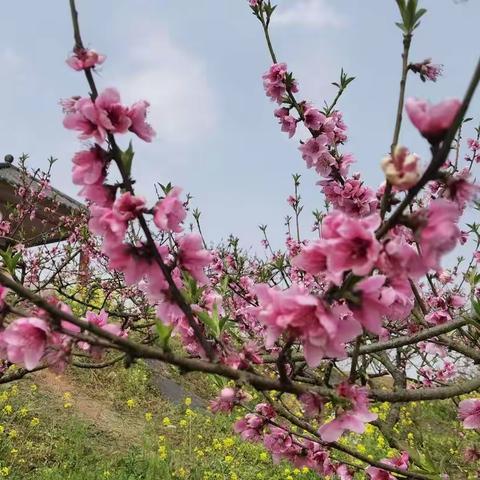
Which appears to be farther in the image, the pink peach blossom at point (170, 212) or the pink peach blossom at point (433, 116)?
the pink peach blossom at point (170, 212)

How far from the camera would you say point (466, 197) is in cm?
112

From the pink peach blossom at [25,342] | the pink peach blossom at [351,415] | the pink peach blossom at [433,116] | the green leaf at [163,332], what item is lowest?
the pink peach blossom at [25,342]

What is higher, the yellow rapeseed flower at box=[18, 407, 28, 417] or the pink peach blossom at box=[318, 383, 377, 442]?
the yellow rapeseed flower at box=[18, 407, 28, 417]

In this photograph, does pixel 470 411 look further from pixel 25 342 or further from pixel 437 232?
pixel 25 342

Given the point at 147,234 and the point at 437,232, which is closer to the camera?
the point at 437,232

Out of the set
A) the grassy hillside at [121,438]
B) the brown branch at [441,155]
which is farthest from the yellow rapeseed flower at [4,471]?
the brown branch at [441,155]

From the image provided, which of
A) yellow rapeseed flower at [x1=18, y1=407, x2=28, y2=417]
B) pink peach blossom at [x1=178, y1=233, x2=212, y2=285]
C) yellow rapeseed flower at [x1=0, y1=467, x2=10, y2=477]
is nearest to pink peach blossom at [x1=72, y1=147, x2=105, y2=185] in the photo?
pink peach blossom at [x1=178, y1=233, x2=212, y2=285]

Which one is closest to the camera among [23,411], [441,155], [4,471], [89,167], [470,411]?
[441,155]

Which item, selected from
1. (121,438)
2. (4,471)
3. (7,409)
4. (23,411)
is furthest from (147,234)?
(121,438)

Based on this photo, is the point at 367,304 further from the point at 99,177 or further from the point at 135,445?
the point at 135,445

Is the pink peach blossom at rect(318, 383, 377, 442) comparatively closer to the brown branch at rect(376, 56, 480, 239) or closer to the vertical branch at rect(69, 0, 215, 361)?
the vertical branch at rect(69, 0, 215, 361)

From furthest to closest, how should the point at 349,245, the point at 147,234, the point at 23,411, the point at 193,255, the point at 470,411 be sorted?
the point at 23,411, the point at 470,411, the point at 193,255, the point at 147,234, the point at 349,245

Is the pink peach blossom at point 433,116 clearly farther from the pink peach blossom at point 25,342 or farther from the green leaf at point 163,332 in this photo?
the pink peach blossom at point 25,342

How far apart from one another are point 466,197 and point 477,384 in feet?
3.57
